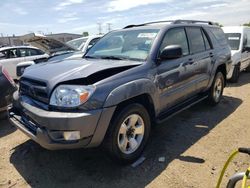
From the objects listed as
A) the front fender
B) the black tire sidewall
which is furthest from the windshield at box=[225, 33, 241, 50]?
the black tire sidewall

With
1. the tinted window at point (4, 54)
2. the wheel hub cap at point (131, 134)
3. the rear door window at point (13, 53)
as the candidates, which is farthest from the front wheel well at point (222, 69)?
the rear door window at point (13, 53)

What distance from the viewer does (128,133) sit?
360 centimetres

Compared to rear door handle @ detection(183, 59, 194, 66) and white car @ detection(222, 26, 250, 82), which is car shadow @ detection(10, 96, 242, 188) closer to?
rear door handle @ detection(183, 59, 194, 66)

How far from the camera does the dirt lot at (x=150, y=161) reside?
328 cm

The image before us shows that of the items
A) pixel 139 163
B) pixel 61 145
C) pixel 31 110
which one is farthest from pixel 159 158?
pixel 31 110

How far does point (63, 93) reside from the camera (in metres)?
3.06

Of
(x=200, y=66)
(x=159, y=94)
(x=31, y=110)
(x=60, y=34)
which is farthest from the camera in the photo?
(x=60, y=34)

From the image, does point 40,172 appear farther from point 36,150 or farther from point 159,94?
point 159,94

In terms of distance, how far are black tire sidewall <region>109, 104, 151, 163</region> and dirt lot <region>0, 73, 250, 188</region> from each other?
0.51 ft

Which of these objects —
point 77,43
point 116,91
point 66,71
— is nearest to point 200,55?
point 116,91

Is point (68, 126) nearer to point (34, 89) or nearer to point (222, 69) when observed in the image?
point (34, 89)

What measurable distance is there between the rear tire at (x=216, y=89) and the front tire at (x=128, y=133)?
8.37 ft

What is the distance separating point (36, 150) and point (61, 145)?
1270 millimetres

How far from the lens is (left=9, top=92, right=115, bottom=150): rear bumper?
2941 millimetres
